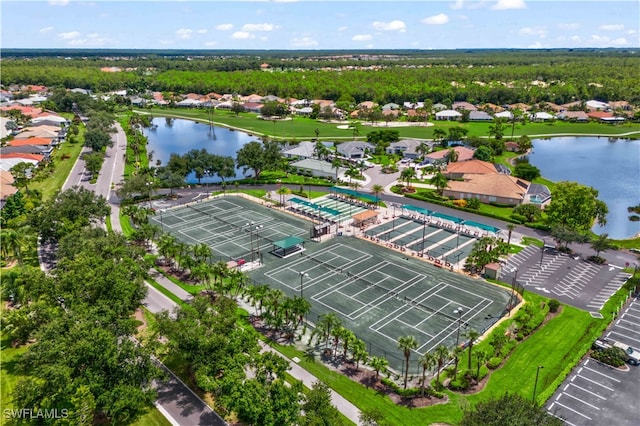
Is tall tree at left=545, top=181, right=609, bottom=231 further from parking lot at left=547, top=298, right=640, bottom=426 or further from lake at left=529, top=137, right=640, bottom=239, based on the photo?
parking lot at left=547, top=298, right=640, bottom=426

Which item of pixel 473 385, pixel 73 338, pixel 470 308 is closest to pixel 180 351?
pixel 73 338

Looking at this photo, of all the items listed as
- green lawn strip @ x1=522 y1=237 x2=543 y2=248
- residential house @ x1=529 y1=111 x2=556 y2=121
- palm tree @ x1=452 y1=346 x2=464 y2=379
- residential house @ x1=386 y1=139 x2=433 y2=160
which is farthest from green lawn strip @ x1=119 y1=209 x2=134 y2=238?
residential house @ x1=529 y1=111 x2=556 y2=121

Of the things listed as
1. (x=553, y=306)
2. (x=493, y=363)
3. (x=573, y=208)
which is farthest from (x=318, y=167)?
(x=493, y=363)

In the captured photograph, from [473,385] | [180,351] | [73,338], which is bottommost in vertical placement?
[473,385]

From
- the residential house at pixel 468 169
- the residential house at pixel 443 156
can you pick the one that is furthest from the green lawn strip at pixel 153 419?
the residential house at pixel 443 156

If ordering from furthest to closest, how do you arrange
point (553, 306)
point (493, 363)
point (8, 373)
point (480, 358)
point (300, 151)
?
point (300, 151) → point (553, 306) → point (493, 363) → point (8, 373) → point (480, 358)

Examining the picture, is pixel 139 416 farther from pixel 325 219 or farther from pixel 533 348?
pixel 325 219

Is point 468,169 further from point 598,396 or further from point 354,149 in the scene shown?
point 598,396
